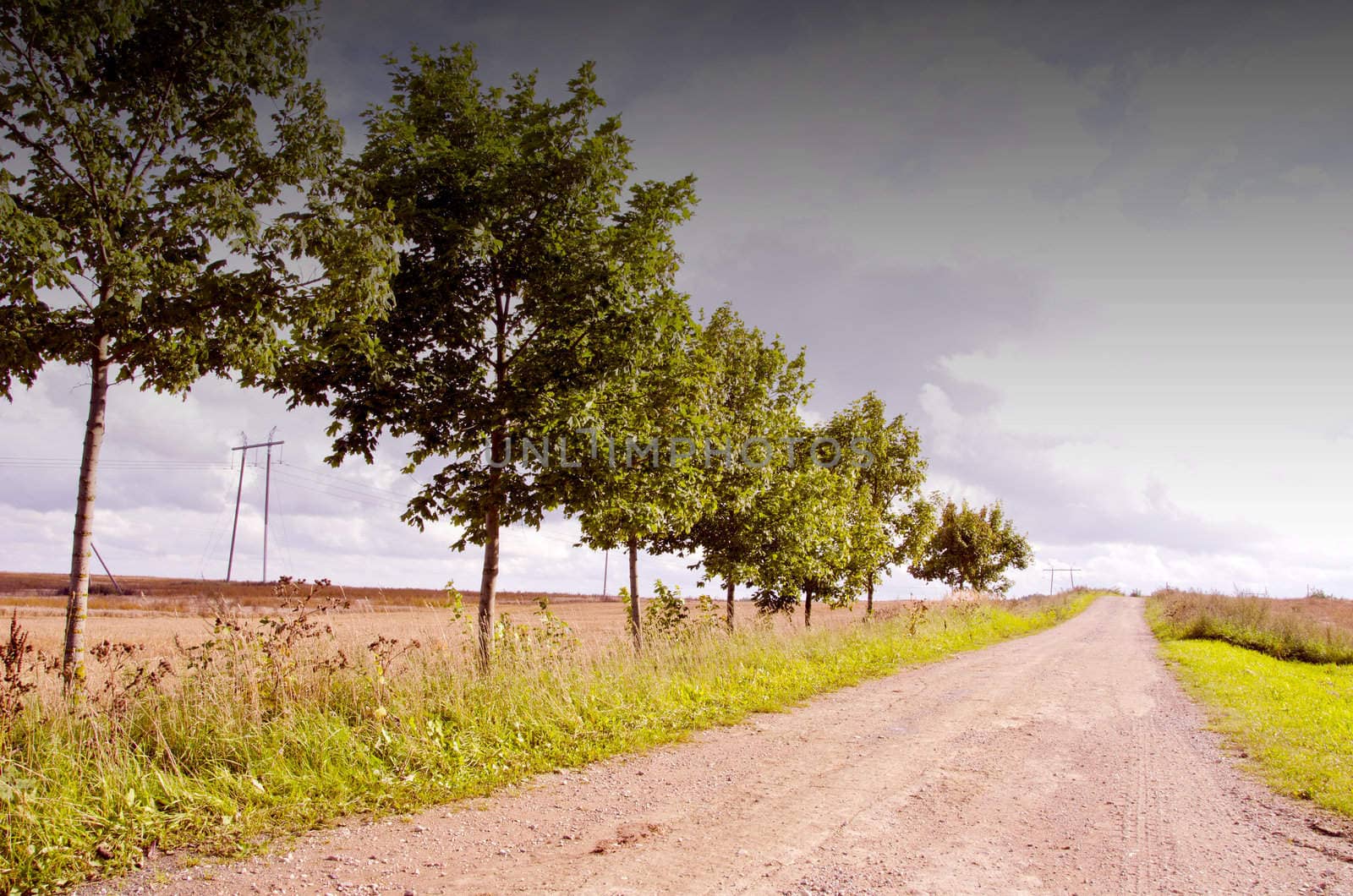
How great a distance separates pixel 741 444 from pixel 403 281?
827 cm

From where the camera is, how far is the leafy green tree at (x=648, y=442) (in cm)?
1059

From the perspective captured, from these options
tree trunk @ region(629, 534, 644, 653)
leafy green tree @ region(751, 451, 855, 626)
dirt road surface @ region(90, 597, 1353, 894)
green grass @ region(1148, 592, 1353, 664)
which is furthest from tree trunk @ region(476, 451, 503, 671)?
green grass @ region(1148, 592, 1353, 664)

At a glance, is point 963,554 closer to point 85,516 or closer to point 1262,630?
point 1262,630

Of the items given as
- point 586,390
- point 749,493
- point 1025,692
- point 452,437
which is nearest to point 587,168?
point 586,390

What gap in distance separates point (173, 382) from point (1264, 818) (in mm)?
12307

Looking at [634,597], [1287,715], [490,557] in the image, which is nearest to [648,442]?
[490,557]

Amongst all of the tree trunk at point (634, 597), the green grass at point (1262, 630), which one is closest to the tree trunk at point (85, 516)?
the tree trunk at point (634, 597)

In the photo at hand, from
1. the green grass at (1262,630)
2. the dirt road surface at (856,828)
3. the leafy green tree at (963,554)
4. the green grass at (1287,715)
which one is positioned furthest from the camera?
the leafy green tree at (963,554)

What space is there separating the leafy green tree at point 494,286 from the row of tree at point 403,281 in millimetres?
42

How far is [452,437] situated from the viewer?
1069 cm

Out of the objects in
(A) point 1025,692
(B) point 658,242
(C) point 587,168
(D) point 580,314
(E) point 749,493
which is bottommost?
(A) point 1025,692

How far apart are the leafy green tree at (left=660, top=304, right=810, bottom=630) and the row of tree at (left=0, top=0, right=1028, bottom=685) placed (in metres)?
0.09

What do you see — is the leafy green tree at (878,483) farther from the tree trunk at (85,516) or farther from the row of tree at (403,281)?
the tree trunk at (85,516)

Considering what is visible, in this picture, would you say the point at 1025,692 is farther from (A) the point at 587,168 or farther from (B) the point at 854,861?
(A) the point at 587,168
